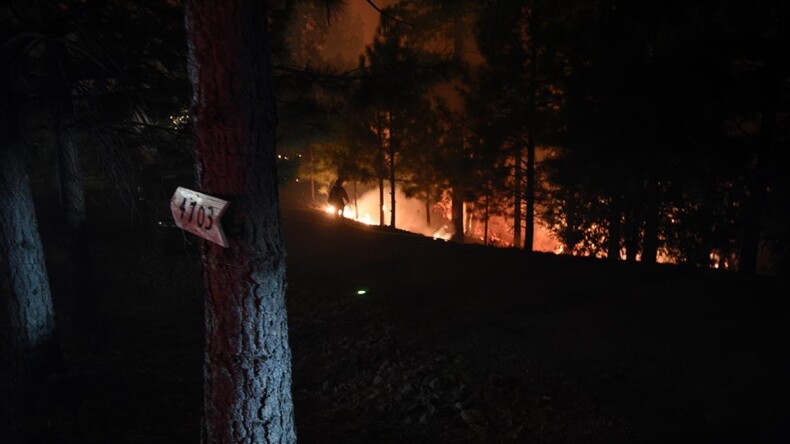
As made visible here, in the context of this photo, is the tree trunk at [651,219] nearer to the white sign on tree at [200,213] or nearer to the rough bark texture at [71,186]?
the rough bark texture at [71,186]

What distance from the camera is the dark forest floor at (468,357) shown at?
568 centimetres

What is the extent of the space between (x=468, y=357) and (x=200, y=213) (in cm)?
529

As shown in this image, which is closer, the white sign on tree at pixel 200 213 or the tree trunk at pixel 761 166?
the white sign on tree at pixel 200 213

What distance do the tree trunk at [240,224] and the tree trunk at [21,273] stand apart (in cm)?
438

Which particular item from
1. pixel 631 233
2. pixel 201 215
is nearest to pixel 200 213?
pixel 201 215

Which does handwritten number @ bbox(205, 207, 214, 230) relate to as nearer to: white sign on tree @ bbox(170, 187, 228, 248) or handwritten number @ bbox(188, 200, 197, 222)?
Answer: white sign on tree @ bbox(170, 187, 228, 248)

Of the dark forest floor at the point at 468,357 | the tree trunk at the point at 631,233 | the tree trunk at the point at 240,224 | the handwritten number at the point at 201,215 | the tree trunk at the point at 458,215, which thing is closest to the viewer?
the tree trunk at the point at 240,224

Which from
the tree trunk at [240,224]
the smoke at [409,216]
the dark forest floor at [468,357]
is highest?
the smoke at [409,216]

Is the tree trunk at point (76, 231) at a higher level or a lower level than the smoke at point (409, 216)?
lower

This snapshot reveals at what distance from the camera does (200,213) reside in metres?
3.34

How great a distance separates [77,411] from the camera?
615 centimetres

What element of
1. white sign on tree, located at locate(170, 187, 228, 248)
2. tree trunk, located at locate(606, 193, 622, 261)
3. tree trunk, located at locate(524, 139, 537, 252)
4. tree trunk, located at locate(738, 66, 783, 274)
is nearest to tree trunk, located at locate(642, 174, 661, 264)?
tree trunk, located at locate(606, 193, 622, 261)

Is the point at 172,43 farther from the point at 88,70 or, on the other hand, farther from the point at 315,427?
the point at 315,427

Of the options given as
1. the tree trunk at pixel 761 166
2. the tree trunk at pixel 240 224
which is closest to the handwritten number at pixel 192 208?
the tree trunk at pixel 240 224
